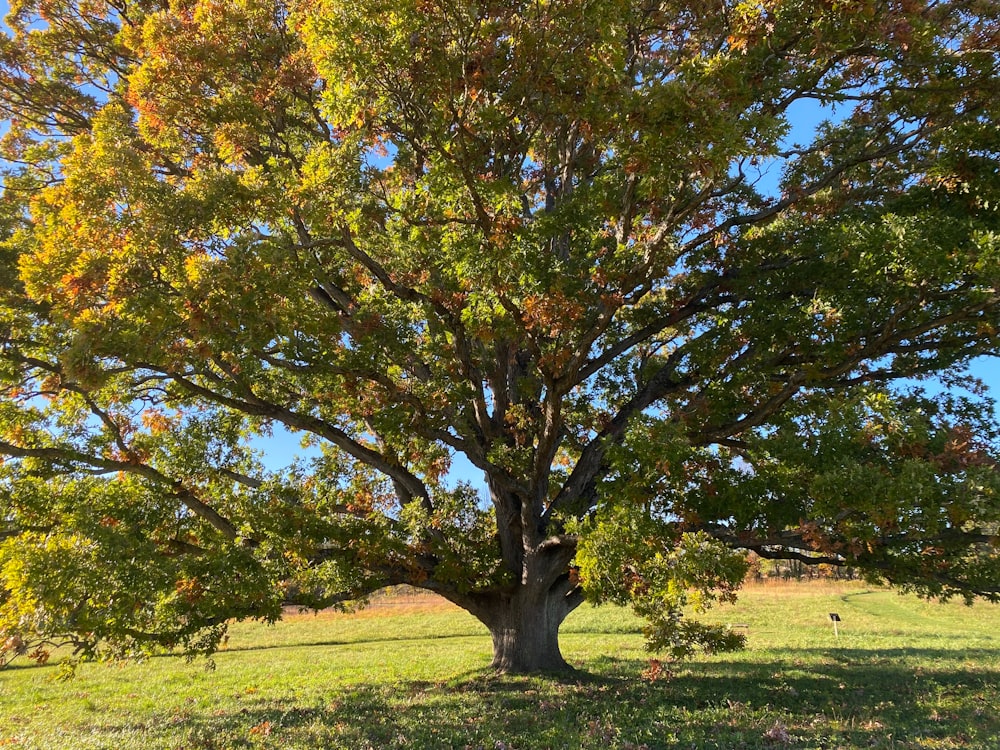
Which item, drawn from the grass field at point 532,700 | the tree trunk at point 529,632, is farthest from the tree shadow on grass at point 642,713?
the tree trunk at point 529,632

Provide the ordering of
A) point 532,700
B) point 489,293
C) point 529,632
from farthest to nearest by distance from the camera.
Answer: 1. point 529,632
2. point 532,700
3. point 489,293

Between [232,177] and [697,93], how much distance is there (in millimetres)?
5538

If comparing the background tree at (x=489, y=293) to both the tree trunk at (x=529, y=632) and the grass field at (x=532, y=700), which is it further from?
the grass field at (x=532, y=700)

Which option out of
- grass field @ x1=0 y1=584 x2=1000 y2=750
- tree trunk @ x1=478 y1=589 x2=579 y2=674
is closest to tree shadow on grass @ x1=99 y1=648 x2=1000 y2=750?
grass field @ x1=0 y1=584 x2=1000 y2=750

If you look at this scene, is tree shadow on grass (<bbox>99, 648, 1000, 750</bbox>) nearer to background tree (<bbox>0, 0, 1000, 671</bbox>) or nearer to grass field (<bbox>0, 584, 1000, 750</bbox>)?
grass field (<bbox>0, 584, 1000, 750</bbox>)

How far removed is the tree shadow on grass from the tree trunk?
528mm

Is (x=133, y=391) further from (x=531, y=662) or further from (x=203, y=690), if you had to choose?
(x=531, y=662)

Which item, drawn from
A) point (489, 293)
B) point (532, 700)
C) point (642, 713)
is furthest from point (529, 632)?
point (489, 293)

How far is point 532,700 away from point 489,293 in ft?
20.8

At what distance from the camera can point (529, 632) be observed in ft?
38.1

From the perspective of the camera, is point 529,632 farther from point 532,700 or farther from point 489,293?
point 489,293

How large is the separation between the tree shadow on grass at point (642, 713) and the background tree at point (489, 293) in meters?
1.17

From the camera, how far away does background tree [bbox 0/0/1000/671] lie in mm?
6453

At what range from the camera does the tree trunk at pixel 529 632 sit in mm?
11555
